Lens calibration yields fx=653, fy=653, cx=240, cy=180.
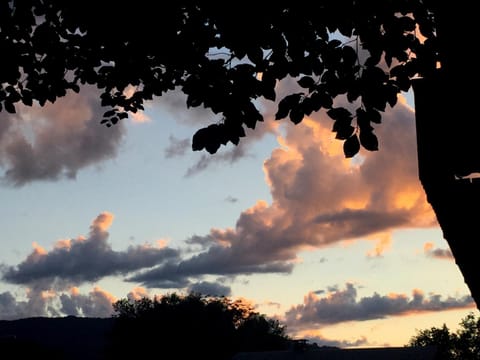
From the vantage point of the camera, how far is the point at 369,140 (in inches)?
243

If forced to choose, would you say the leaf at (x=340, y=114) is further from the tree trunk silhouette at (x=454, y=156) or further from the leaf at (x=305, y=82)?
the tree trunk silhouette at (x=454, y=156)

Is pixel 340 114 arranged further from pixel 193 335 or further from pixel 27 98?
pixel 193 335

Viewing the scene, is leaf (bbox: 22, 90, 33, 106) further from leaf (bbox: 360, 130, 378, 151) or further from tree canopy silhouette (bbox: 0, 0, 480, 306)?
leaf (bbox: 360, 130, 378, 151)

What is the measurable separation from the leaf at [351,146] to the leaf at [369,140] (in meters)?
0.06

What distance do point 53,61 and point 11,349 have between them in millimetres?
52221

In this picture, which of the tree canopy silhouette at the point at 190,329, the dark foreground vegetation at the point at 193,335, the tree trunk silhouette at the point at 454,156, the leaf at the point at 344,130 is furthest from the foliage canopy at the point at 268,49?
the tree canopy silhouette at the point at 190,329

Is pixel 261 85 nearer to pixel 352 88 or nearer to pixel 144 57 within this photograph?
pixel 352 88

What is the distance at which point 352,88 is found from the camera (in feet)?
23.0

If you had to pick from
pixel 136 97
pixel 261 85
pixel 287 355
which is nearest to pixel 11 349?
pixel 287 355

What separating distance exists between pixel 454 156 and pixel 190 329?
76.7 metres

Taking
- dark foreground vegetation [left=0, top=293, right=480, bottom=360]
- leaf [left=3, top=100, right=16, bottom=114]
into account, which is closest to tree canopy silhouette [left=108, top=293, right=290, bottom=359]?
dark foreground vegetation [left=0, top=293, right=480, bottom=360]

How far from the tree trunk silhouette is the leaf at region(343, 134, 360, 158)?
2.72 m

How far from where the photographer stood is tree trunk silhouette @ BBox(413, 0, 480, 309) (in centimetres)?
312

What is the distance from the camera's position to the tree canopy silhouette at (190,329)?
72312 mm
